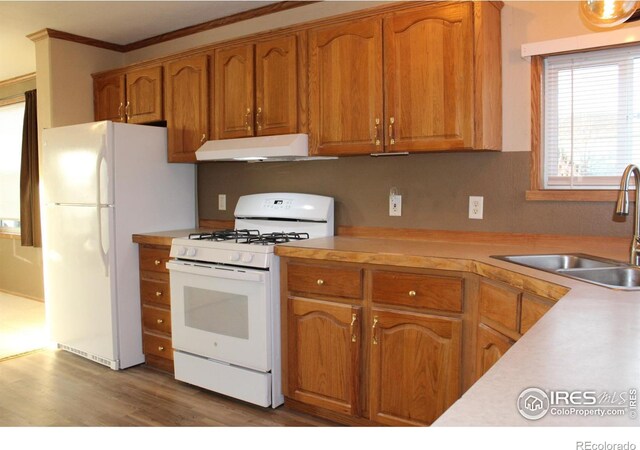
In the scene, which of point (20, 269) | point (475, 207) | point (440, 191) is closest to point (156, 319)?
point (440, 191)

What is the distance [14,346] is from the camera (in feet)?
13.6

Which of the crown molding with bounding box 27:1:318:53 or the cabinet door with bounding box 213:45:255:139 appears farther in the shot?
the crown molding with bounding box 27:1:318:53

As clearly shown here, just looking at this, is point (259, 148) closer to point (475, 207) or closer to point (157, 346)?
point (475, 207)

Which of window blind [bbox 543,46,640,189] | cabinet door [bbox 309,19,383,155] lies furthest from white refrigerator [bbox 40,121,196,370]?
window blind [bbox 543,46,640,189]

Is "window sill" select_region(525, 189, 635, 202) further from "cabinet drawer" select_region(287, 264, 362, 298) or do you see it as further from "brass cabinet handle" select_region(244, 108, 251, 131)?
"brass cabinet handle" select_region(244, 108, 251, 131)

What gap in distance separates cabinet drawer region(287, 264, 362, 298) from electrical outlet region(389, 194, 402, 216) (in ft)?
2.21

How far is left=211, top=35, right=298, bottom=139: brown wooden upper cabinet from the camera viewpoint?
3.14 m

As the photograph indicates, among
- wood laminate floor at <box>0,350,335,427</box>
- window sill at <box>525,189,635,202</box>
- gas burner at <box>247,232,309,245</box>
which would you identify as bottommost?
wood laminate floor at <box>0,350,335,427</box>

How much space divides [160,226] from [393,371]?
81.8 inches

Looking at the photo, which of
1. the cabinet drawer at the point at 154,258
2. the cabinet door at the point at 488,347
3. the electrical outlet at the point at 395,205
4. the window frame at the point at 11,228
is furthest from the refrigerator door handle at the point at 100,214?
the window frame at the point at 11,228

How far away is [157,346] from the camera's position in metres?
3.59

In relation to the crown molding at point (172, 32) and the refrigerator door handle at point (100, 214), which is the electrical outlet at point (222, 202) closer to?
the refrigerator door handle at point (100, 214)

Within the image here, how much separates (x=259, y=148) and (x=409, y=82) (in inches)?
36.9
